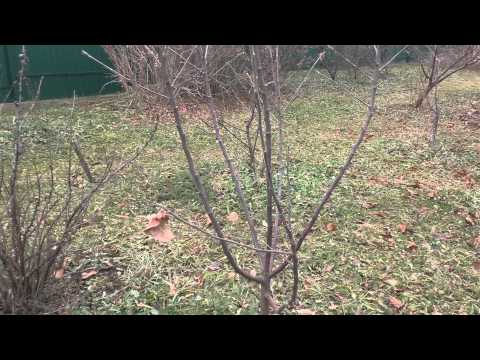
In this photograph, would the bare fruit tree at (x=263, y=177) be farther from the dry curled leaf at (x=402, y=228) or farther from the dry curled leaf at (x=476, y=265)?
the dry curled leaf at (x=476, y=265)

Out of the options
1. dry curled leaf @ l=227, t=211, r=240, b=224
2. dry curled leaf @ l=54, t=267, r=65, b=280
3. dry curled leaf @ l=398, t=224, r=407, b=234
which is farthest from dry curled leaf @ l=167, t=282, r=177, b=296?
dry curled leaf @ l=398, t=224, r=407, b=234

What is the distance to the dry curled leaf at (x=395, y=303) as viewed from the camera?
2.32 meters

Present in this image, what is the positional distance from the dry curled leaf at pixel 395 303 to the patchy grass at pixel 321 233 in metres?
0.02

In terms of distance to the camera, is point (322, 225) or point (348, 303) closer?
point (348, 303)

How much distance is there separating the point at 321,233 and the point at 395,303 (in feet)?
2.71

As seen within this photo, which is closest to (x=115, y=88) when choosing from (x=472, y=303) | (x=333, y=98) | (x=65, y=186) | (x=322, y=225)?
(x=333, y=98)

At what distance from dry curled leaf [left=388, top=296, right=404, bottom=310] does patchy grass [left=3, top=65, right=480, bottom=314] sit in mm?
16

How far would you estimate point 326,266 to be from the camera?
2.67 m

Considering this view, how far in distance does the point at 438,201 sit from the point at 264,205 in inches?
58.2

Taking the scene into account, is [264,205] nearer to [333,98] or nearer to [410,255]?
[410,255]

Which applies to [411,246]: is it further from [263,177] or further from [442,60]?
[442,60]

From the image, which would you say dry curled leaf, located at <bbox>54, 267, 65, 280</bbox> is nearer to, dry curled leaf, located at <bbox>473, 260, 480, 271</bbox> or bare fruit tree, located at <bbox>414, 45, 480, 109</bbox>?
dry curled leaf, located at <bbox>473, 260, 480, 271</bbox>

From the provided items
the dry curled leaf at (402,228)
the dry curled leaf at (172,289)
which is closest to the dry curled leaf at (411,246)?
the dry curled leaf at (402,228)

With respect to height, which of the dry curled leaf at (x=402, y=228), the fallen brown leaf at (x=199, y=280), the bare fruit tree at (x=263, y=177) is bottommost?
the fallen brown leaf at (x=199, y=280)
